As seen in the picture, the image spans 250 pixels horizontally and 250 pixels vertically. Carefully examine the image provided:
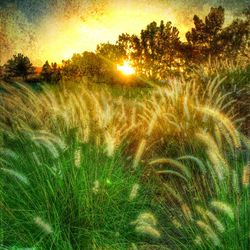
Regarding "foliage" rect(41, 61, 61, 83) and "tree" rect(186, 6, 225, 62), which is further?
"tree" rect(186, 6, 225, 62)

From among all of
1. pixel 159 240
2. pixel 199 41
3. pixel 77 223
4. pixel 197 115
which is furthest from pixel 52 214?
pixel 199 41

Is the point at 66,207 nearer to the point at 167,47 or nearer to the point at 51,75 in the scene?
the point at 51,75

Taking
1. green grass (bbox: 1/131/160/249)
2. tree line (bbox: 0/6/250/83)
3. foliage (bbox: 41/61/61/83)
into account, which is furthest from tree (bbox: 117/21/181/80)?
green grass (bbox: 1/131/160/249)

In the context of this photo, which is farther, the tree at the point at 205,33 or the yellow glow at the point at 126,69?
the tree at the point at 205,33

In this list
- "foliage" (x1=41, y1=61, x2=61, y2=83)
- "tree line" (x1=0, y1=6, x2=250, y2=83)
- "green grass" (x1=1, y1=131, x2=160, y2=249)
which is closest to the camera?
"green grass" (x1=1, y1=131, x2=160, y2=249)

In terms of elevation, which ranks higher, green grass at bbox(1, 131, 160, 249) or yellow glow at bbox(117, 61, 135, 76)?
yellow glow at bbox(117, 61, 135, 76)

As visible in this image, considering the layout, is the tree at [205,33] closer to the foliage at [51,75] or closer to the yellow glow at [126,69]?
the yellow glow at [126,69]

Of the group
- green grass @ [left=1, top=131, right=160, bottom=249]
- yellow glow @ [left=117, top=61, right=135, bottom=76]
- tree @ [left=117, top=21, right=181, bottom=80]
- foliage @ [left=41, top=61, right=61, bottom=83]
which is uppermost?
tree @ [left=117, top=21, right=181, bottom=80]

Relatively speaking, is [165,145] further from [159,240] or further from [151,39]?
[151,39]

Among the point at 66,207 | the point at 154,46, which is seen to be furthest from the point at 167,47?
the point at 66,207

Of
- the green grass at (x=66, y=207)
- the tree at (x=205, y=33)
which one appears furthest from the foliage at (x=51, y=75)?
the tree at (x=205, y=33)

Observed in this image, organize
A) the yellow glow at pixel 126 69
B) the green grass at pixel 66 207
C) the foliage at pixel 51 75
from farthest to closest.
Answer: the yellow glow at pixel 126 69
the foliage at pixel 51 75
the green grass at pixel 66 207

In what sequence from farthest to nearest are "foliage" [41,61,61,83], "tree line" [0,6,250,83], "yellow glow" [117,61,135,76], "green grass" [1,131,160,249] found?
"tree line" [0,6,250,83] < "yellow glow" [117,61,135,76] < "foliage" [41,61,61,83] < "green grass" [1,131,160,249]

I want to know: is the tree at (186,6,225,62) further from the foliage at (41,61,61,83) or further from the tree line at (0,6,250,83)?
the foliage at (41,61,61,83)
